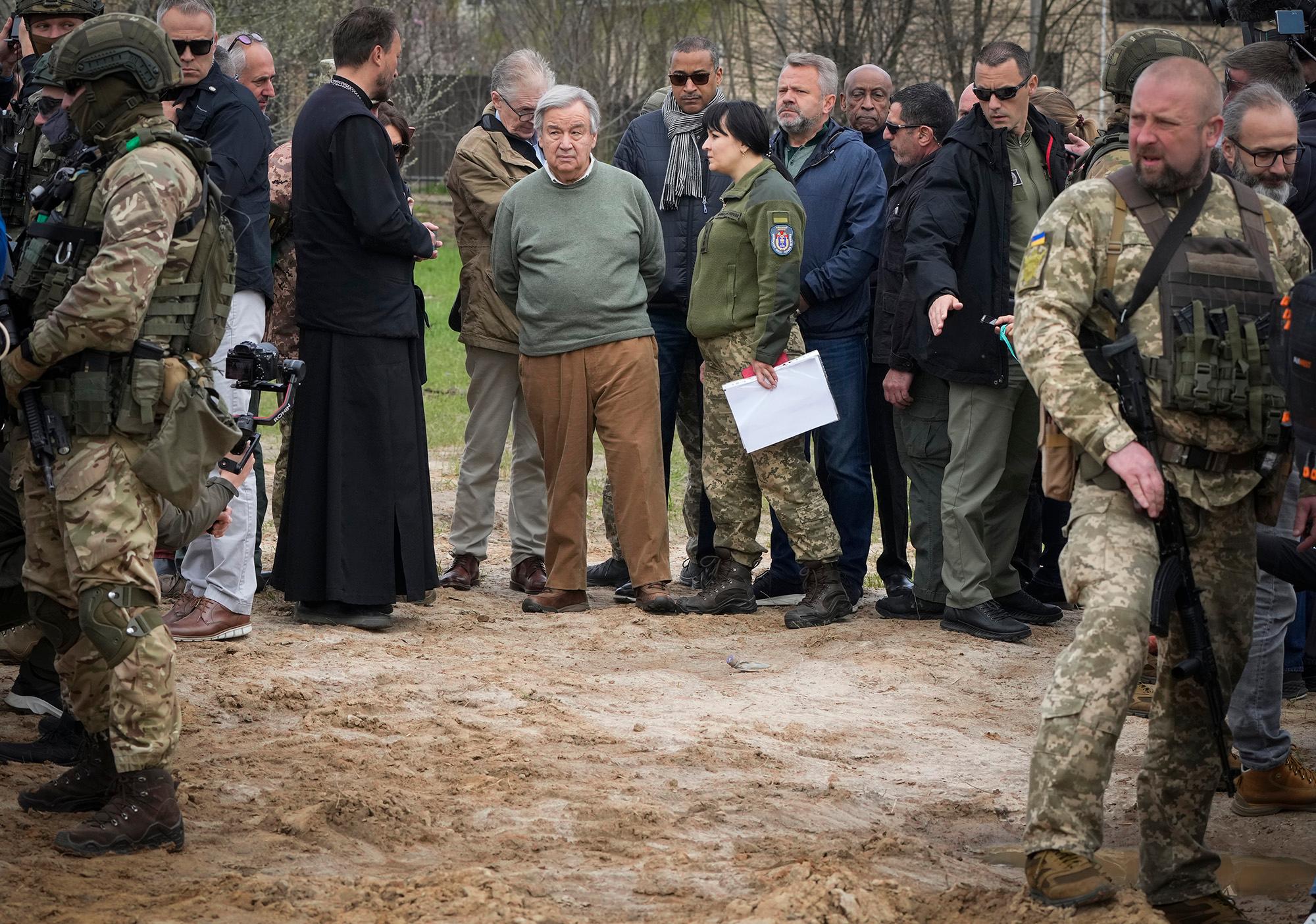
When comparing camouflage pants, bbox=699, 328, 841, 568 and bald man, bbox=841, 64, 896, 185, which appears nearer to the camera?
camouflage pants, bbox=699, 328, 841, 568

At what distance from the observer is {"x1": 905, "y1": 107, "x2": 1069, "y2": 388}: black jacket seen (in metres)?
6.96

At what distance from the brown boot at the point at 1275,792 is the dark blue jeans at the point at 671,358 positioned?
11.1ft

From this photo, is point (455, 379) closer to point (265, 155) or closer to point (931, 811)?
point (265, 155)

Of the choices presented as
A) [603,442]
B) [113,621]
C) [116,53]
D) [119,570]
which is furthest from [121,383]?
[603,442]

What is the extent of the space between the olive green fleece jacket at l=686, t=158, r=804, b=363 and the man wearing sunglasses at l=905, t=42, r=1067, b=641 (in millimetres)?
560

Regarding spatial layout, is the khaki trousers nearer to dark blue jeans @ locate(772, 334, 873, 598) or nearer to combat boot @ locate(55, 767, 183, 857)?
A: dark blue jeans @ locate(772, 334, 873, 598)

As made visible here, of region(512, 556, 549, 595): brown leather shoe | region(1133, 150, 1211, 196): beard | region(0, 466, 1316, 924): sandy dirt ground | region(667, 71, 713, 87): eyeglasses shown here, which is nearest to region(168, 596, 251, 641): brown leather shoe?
region(0, 466, 1316, 924): sandy dirt ground

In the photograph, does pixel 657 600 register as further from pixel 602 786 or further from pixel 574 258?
pixel 602 786

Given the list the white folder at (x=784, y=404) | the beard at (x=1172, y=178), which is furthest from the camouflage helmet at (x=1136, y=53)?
the white folder at (x=784, y=404)

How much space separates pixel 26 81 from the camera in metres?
5.88

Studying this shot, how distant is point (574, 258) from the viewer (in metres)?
7.34

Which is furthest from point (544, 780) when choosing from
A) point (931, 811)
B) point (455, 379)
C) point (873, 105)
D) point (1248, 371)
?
point (455, 379)

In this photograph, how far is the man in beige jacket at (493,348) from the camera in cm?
795

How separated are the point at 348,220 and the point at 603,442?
5.08ft
